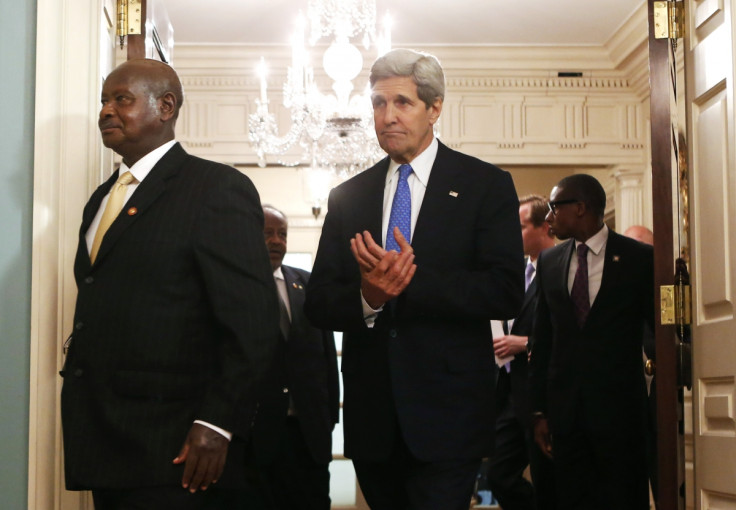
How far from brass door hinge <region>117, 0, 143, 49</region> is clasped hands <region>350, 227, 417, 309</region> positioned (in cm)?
118

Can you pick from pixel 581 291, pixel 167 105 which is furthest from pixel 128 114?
pixel 581 291

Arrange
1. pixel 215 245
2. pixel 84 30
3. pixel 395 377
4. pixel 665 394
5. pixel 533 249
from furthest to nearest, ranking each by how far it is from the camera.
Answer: pixel 533 249 < pixel 665 394 < pixel 84 30 < pixel 395 377 < pixel 215 245

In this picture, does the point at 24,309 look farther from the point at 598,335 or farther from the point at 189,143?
the point at 189,143

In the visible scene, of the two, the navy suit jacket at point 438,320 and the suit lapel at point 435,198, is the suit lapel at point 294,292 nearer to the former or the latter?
the navy suit jacket at point 438,320

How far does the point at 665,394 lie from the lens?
10.0 feet

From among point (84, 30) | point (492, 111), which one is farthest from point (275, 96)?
point (84, 30)

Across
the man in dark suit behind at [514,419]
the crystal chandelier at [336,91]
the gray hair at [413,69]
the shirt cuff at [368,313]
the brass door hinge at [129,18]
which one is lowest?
the man in dark suit behind at [514,419]

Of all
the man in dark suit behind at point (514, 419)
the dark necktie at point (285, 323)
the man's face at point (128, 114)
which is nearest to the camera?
the man's face at point (128, 114)

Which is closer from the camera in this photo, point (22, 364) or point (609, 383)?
point (22, 364)

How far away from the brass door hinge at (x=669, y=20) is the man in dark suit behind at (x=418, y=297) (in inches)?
39.7

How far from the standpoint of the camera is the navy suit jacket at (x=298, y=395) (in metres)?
3.99

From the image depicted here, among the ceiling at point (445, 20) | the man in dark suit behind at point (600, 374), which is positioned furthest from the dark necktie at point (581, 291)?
the ceiling at point (445, 20)

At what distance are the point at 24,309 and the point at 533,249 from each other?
318 cm

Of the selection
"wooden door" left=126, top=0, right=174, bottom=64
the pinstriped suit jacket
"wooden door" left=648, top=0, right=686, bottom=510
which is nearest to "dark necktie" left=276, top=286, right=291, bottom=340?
"wooden door" left=126, top=0, right=174, bottom=64
